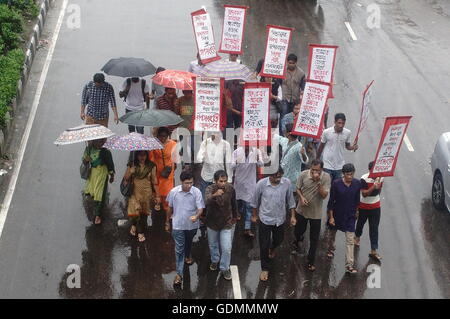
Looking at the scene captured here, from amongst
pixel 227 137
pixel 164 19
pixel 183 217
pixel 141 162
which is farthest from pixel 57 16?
pixel 183 217

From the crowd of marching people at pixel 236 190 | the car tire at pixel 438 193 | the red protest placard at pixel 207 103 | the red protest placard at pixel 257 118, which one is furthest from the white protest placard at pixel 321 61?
the car tire at pixel 438 193

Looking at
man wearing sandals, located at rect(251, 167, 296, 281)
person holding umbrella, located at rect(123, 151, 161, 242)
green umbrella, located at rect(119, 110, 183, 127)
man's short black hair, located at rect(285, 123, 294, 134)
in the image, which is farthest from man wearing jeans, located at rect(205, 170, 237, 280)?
man's short black hair, located at rect(285, 123, 294, 134)

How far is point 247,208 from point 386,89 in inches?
246

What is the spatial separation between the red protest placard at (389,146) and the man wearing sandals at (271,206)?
1178 mm

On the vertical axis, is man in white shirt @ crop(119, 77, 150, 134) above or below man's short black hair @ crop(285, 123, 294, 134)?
below

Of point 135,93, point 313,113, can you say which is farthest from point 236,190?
point 135,93

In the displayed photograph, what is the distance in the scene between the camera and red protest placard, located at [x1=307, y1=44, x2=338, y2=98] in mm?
11227

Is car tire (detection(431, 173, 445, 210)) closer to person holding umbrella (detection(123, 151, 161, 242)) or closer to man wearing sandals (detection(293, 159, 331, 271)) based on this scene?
man wearing sandals (detection(293, 159, 331, 271))

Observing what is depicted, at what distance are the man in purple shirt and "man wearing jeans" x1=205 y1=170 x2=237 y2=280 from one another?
138cm

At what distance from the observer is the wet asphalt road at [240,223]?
9.18 metres

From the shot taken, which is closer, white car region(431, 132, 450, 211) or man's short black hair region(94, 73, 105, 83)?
white car region(431, 132, 450, 211)

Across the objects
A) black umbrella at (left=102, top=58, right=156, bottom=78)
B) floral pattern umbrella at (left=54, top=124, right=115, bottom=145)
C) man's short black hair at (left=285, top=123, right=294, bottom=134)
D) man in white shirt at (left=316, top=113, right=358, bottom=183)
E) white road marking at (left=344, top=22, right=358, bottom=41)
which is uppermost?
black umbrella at (left=102, top=58, right=156, bottom=78)

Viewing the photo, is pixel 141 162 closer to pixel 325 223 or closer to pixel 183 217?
pixel 183 217

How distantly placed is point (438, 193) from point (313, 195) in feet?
9.73
